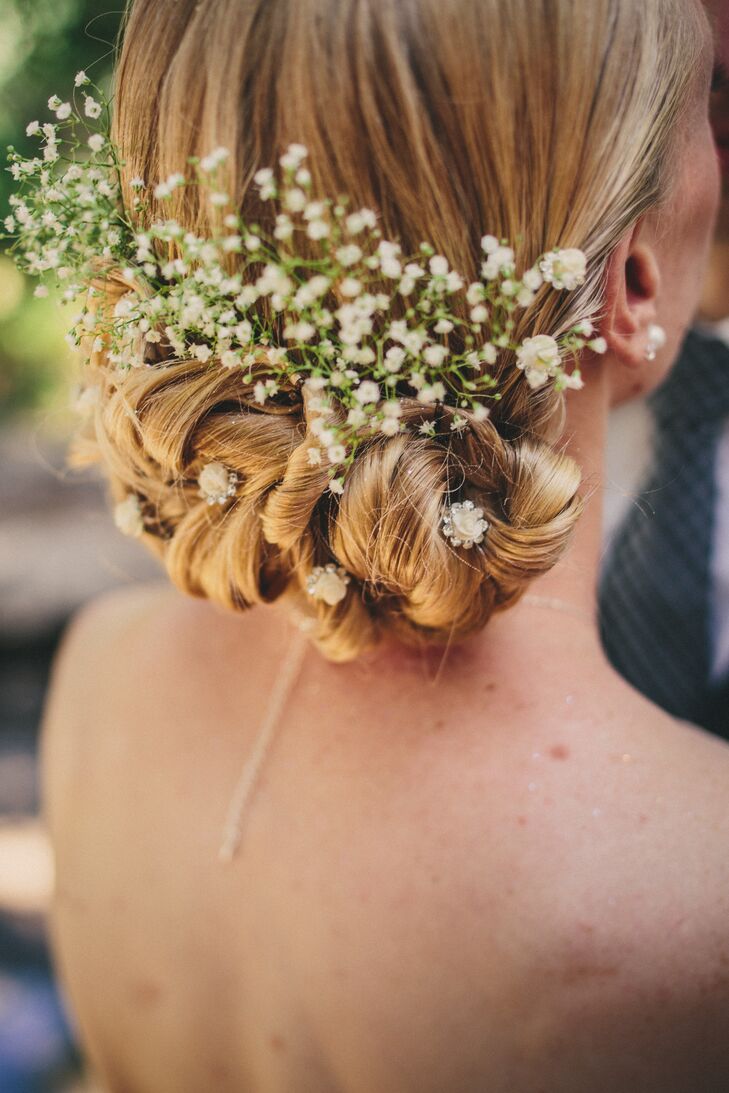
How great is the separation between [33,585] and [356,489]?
301cm

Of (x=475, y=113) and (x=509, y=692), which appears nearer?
(x=475, y=113)

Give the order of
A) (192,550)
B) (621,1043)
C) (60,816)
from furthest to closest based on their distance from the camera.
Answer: (60,816)
(192,550)
(621,1043)

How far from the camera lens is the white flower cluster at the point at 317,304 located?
888mm

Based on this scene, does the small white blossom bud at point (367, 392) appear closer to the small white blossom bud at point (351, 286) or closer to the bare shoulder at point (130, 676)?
the small white blossom bud at point (351, 286)

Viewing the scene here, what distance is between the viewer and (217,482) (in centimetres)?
104

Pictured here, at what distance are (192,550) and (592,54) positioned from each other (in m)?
0.81

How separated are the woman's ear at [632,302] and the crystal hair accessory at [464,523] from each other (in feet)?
1.17

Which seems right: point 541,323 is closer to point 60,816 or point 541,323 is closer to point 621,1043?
point 621,1043

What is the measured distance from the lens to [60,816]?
1598 mm

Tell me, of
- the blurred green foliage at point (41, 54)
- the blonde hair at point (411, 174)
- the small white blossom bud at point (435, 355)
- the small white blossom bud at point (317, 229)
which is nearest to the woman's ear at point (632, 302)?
the blonde hair at point (411, 174)

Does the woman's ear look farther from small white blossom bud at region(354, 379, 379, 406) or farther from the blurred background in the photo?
the blurred background

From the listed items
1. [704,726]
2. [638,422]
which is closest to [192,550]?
[704,726]

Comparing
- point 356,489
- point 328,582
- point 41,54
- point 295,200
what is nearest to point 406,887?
point 328,582

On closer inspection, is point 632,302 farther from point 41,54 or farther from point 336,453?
point 41,54
